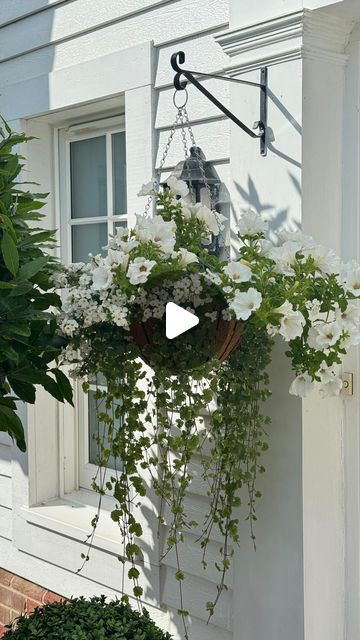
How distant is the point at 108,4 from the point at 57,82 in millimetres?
407

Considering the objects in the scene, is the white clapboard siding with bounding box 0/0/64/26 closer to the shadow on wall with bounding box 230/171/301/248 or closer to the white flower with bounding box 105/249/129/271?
the shadow on wall with bounding box 230/171/301/248

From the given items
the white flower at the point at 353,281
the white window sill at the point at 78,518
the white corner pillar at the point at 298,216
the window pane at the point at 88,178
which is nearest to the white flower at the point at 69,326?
the white corner pillar at the point at 298,216

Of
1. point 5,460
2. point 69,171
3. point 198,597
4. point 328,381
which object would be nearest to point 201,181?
point 328,381

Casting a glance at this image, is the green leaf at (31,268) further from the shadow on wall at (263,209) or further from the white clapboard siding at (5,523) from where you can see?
the white clapboard siding at (5,523)

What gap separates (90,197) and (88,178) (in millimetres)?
82

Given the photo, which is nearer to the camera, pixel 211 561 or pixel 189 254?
pixel 189 254

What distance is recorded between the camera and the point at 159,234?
2238mm

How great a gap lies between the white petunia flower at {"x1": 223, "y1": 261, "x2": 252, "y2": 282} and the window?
4.48 feet

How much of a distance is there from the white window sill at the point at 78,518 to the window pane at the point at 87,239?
1.04m

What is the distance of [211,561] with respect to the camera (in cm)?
290

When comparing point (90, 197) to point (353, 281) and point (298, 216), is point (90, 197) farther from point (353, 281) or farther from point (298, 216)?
point (353, 281)

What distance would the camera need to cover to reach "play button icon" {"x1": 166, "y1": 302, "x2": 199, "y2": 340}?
2248mm

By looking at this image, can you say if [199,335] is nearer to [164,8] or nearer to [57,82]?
[164,8]

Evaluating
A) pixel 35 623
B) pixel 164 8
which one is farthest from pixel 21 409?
pixel 164 8
